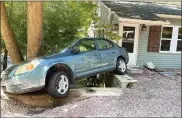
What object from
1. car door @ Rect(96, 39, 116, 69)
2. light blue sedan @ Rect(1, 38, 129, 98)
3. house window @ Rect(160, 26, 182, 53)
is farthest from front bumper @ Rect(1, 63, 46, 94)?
house window @ Rect(160, 26, 182, 53)

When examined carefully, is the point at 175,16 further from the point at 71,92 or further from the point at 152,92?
the point at 71,92

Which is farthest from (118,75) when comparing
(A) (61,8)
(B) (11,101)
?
(A) (61,8)

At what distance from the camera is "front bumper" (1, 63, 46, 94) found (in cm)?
693

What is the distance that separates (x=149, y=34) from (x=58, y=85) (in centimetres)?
764

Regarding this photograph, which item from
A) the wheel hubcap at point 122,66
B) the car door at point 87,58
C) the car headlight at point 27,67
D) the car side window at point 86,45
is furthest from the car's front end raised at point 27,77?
the wheel hubcap at point 122,66

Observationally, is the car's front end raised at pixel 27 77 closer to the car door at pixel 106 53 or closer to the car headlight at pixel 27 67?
the car headlight at pixel 27 67

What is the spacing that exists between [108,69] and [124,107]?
274 cm

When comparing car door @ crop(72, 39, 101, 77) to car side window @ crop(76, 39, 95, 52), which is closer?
car door @ crop(72, 39, 101, 77)

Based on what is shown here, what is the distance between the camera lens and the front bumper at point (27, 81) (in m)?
6.93

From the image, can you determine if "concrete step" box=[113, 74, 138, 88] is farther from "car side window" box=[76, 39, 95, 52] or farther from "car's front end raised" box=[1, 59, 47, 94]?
"car's front end raised" box=[1, 59, 47, 94]

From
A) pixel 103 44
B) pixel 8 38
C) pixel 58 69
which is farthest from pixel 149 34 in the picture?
pixel 58 69

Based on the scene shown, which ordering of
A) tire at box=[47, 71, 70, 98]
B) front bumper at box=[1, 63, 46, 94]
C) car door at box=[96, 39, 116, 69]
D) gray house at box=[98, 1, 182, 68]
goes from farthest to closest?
1. gray house at box=[98, 1, 182, 68]
2. car door at box=[96, 39, 116, 69]
3. tire at box=[47, 71, 70, 98]
4. front bumper at box=[1, 63, 46, 94]

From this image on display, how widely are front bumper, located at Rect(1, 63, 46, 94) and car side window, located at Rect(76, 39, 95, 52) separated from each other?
5.84 ft

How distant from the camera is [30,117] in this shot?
6055 millimetres
